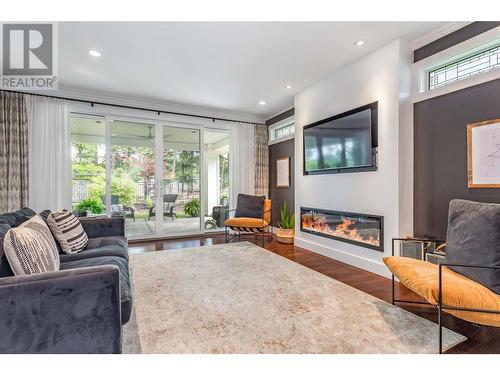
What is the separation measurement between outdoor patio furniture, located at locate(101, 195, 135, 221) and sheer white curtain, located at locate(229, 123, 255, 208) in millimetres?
2069

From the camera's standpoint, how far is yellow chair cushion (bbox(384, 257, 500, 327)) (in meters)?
1.49

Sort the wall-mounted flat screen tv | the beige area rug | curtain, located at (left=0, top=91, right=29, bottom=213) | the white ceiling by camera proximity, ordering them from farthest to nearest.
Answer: curtain, located at (left=0, top=91, right=29, bottom=213)
the wall-mounted flat screen tv
the white ceiling
the beige area rug

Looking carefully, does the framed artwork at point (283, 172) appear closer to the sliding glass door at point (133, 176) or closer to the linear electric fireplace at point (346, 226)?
the linear electric fireplace at point (346, 226)

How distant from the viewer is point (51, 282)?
3.88 ft

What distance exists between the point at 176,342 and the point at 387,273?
2417 mm

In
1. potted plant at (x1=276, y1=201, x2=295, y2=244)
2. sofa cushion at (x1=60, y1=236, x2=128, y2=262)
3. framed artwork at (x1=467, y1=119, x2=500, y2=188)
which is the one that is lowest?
potted plant at (x1=276, y1=201, x2=295, y2=244)

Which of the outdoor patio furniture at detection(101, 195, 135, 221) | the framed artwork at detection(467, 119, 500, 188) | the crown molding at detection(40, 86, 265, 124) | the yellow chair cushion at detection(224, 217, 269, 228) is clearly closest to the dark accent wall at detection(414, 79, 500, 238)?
the framed artwork at detection(467, 119, 500, 188)

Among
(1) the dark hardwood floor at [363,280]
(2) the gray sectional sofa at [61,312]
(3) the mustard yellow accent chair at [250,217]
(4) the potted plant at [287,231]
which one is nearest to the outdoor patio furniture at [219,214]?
(1) the dark hardwood floor at [363,280]

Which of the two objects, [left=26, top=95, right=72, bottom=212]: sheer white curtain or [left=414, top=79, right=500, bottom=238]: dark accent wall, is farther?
[left=26, top=95, right=72, bottom=212]: sheer white curtain

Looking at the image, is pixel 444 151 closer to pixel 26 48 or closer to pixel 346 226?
pixel 346 226

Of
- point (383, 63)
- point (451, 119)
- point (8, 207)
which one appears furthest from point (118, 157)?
point (451, 119)

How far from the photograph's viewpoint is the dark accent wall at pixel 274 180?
16.9 ft

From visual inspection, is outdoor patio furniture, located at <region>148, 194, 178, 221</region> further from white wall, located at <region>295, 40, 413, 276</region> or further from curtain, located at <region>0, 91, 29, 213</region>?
white wall, located at <region>295, 40, 413, 276</region>

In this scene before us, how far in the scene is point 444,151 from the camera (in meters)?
2.58
